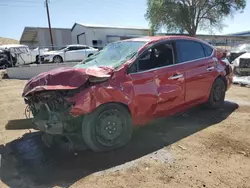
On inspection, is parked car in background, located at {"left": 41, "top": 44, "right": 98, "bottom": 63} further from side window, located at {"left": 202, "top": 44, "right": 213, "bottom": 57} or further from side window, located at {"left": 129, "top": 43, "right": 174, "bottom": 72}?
side window, located at {"left": 129, "top": 43, "right": 174, "bottom": 72}

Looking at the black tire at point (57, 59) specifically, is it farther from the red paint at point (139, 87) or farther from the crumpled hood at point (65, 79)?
the crumpled hood at point (65, 79)

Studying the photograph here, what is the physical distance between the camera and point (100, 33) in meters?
36.9

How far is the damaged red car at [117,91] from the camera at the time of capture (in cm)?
386

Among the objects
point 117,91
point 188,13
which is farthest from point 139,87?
point 188,13

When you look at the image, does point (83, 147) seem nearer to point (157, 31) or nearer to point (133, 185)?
point (133, 185)

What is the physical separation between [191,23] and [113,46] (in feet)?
107

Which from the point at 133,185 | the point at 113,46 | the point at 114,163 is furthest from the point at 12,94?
the point at 133,185

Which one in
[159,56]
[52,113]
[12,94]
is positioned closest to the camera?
[52,113]

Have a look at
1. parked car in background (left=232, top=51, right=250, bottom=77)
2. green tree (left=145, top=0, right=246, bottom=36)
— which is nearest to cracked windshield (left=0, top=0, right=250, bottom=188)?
parked car in background (left=232, top=51, right=250, bottom=77)

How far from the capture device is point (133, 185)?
319cm

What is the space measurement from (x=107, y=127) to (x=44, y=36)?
38.3 meters

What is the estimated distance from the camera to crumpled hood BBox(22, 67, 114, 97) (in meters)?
3.83

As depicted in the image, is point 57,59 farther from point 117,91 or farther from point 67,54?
point 117,91

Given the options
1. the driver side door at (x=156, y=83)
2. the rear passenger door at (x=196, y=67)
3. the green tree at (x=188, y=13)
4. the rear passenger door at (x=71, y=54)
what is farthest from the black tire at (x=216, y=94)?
the green tree at (x=188, y=13)
